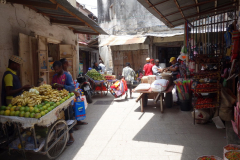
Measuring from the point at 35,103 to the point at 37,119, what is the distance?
498 mm

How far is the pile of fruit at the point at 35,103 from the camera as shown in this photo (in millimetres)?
2944

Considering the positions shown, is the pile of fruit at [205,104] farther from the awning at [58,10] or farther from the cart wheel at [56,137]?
the awning at [58,10]

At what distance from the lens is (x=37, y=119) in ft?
9.30

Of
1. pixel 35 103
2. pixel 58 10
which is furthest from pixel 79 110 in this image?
pixel 58 10

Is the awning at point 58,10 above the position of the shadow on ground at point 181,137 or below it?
above

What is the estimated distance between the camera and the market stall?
2.90 metres

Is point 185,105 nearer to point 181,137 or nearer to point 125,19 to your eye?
point 181,137

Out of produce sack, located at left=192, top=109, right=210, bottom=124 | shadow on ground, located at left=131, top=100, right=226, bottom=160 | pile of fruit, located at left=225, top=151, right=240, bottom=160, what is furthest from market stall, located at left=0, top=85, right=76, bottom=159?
produce sack, located at left=192, top=109, right=210, bottom=124

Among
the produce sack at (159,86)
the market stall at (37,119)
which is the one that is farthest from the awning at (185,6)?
the market stall at (37,119)

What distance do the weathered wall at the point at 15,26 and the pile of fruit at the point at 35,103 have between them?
1.63 m

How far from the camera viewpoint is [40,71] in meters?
5.73

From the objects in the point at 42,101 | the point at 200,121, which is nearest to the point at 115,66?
the point at 200,121

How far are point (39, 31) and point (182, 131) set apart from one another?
17.9 feet

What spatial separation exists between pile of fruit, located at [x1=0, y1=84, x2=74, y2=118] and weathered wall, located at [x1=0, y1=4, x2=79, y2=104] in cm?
163
